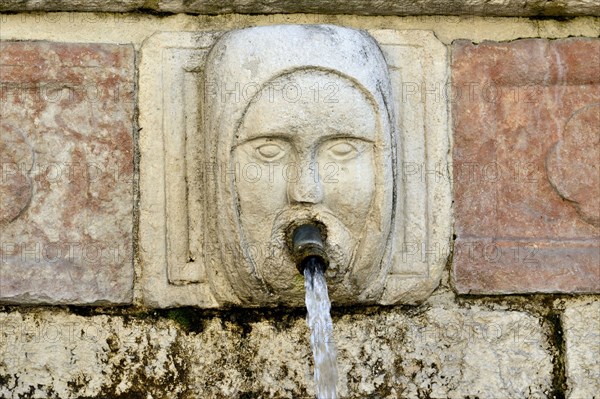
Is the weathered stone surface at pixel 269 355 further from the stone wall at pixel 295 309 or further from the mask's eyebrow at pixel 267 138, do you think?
the mask's eyebrow at pixel 267 138


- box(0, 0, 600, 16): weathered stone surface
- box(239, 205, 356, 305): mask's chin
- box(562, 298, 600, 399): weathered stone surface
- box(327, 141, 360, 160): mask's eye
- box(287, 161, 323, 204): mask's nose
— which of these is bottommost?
box(562, 298, 600, 399): weathered stone surface

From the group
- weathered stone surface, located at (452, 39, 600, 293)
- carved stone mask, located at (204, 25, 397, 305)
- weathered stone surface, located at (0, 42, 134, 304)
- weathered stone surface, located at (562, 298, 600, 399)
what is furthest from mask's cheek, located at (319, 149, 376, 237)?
weathered stone surface, located at (562, 298, 600, 399)

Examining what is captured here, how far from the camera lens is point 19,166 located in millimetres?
2734

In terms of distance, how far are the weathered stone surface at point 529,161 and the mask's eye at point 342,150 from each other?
31 centimetres

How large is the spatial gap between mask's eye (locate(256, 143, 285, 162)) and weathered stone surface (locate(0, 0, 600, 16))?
0.35 metres

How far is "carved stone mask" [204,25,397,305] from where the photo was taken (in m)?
2.59

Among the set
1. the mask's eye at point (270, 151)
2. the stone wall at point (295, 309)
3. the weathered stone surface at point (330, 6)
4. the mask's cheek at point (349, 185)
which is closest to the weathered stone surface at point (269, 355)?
the stone wall at point (295, 309)

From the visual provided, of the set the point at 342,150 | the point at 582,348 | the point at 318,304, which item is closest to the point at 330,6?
the point at 342,150

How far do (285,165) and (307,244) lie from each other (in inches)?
7.1

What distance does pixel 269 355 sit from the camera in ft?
9.04

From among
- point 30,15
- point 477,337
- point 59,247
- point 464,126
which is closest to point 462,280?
point 477,337

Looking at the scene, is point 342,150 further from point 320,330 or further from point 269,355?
point 269,355

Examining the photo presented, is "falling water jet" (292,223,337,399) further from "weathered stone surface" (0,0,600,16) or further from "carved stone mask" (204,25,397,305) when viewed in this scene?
"weathered stone surface" (0,0,600,16)

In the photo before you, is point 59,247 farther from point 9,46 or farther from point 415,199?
point 415,199
